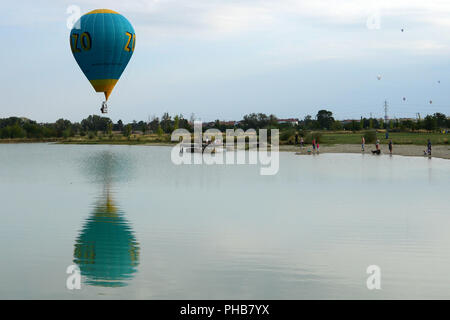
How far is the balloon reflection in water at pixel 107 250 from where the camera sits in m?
11.9

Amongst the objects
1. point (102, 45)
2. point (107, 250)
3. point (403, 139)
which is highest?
point (102, 45)

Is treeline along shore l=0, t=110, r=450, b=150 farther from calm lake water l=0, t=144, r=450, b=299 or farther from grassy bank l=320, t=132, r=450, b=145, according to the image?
calm lake water l=0, t=144, r=450, b=299

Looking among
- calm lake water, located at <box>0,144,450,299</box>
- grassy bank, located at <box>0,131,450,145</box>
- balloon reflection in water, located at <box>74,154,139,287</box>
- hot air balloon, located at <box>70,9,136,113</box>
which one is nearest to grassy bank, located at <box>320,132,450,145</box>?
grassy bank, located at <box>0,131,450,145</box>

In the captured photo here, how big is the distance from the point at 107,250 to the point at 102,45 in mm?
23920

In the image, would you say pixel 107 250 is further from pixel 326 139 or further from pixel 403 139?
pixel 326 139

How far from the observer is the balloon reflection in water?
1189cm

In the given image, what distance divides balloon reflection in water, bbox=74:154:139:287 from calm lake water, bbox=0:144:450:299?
39 millimetres

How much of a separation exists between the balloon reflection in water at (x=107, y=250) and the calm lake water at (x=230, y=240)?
0.04m

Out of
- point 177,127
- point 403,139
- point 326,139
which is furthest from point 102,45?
point 177,127

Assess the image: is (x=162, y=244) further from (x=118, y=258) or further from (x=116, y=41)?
(x=116, y=41)

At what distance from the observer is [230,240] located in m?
15.3

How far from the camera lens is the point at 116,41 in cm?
3588
